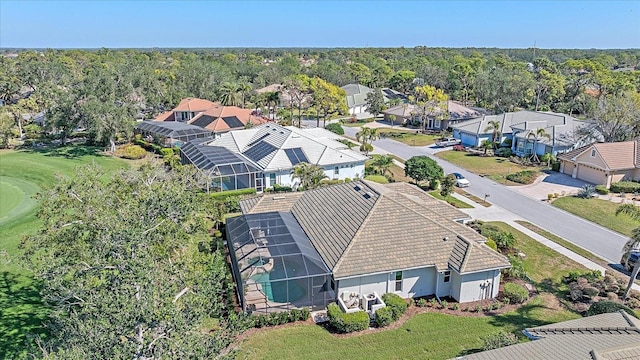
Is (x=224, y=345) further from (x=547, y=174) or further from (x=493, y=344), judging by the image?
(x=547, y=174)

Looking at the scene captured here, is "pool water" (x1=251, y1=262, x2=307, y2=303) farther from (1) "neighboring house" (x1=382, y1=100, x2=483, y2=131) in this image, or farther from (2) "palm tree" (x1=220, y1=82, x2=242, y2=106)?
(2) "palm tree" (x1=220, y1=82, x2=242, y2=106)

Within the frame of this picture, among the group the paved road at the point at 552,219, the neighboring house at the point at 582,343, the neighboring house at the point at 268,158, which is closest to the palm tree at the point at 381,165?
the neighboring house at the point at 268,158

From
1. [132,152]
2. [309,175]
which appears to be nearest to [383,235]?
[309,175]

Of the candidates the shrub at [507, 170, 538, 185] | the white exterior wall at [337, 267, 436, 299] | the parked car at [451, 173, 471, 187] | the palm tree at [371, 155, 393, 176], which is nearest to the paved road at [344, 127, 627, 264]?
the parked car at [451, 173, 471, 187]

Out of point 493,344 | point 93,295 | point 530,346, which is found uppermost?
point 93,295

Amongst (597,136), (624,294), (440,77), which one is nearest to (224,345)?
(624,294)

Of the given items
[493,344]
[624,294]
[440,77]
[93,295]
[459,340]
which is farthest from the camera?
[440,77]
